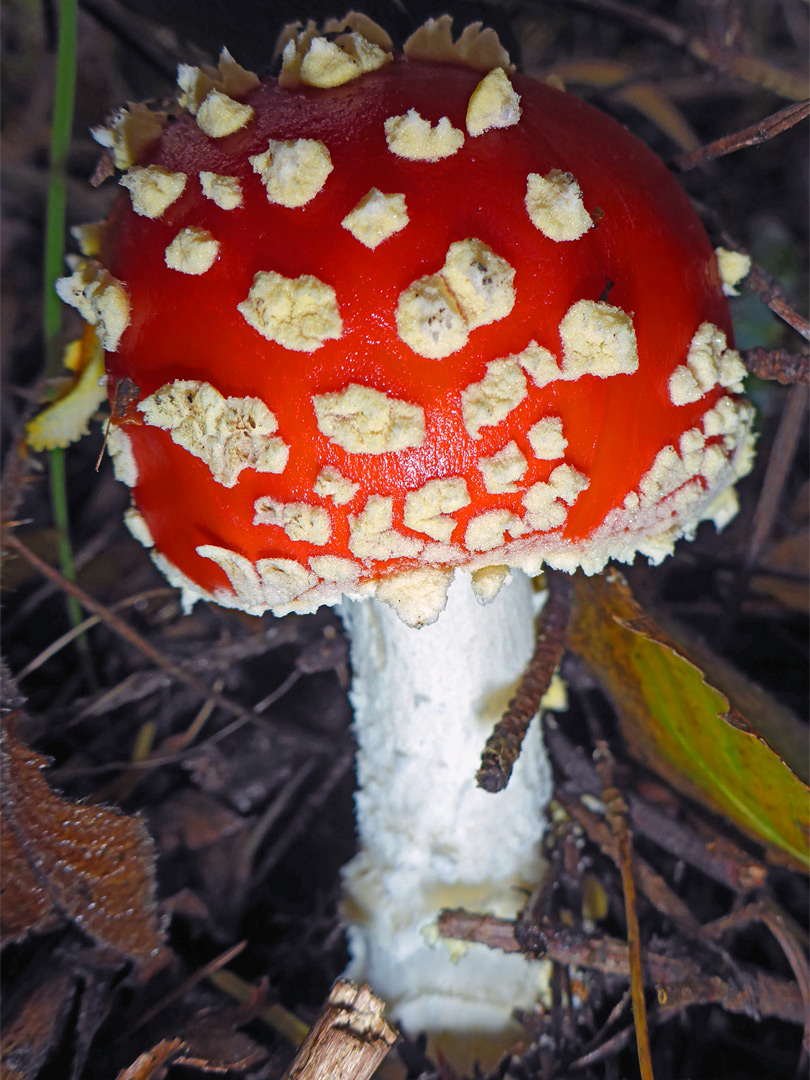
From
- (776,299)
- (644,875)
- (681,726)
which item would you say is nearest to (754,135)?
(776,299)

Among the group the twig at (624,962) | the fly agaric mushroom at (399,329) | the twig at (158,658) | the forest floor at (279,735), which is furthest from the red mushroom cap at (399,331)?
the twig at (624,962)

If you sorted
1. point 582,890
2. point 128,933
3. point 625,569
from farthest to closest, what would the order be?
point 625,569 < point 582,890 < point 128,933

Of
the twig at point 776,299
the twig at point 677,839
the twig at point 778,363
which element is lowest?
the twig at point 677,839

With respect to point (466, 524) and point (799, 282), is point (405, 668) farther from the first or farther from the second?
point (799, 282)

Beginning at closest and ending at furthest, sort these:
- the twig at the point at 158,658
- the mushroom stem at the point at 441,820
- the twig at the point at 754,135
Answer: the twig at the point at 754,135, the mushroom stem at the point at 441,820, the twig at the point at 158,658

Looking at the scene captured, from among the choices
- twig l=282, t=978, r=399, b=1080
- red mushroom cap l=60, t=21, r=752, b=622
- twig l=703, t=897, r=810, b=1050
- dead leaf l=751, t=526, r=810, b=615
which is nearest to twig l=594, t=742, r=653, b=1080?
twig l=703, t=897, r=810, b=1050

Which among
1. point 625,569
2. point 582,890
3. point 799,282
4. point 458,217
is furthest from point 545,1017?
point 799,282

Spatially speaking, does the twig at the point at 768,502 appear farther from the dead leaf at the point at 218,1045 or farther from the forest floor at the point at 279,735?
the dead leaf at the point at 218,1045

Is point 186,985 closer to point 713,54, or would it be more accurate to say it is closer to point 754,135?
point 754,135
